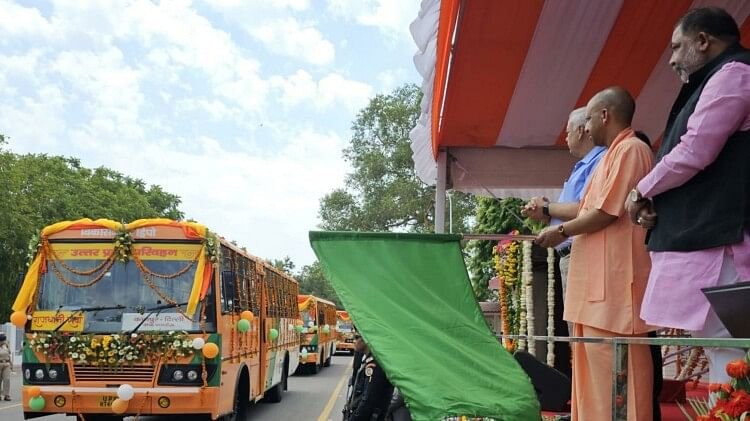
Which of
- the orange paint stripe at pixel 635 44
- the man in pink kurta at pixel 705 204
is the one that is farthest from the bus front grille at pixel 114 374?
the man in pink kurta at pixel 705 204

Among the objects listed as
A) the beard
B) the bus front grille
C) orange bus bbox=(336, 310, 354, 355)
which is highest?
the beard

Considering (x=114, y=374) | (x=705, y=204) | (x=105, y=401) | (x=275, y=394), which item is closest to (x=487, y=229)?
(x=275, y=394)

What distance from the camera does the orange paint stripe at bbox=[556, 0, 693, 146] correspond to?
15.0 ft

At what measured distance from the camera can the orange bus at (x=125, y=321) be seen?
9.05 metres

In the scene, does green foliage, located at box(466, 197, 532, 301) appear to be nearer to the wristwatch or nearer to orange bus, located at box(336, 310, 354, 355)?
the wristwatch

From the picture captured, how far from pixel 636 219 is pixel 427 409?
1076mm

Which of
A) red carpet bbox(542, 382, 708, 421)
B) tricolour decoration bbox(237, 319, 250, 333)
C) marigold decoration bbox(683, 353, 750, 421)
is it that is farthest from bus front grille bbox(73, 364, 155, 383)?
marigold decoration bbox(683, 353, 750, 421)

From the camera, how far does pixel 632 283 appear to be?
3191 mm

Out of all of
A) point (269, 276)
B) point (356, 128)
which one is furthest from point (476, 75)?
point (356, 128)

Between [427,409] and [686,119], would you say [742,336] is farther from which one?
[427,409]

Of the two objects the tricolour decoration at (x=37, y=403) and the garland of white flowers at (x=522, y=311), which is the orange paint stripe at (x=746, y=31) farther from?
the tricolour decoration at (x=37, y=403)

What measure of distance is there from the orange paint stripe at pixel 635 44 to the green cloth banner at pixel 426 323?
2.11 meters

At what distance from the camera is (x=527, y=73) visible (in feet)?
18.0

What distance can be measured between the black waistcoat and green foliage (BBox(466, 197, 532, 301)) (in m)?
13.3
